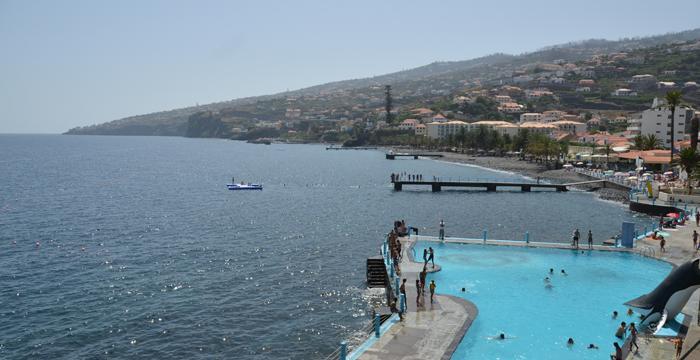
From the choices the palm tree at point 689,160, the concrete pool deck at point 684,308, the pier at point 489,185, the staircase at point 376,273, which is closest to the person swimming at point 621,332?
the concrete pool deck at point 684,308

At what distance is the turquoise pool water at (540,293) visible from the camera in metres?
24.7

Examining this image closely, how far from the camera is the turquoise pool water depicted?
24734mm

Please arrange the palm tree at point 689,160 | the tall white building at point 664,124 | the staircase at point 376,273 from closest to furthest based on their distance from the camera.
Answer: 1. the staircase at point 376,273
2. the palm tree at point 689,160
3. the tall white building at point 664,124

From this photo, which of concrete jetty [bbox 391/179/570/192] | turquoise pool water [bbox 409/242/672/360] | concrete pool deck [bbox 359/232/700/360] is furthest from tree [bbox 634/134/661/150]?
concrete pool deck [bbox 359/232/700/360]

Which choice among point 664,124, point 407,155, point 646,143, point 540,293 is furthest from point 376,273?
point 407,155

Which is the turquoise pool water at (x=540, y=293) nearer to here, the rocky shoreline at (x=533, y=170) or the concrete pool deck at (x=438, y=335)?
the concrete pool deck at (x=438, y=335)

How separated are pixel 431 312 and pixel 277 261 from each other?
2054 cm

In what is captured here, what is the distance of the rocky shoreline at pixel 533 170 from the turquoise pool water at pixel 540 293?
1715 inches

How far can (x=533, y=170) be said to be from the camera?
123 metres

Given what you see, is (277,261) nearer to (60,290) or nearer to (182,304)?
(182,304)

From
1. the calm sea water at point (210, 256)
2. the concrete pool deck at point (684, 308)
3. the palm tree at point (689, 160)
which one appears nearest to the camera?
the concrete pool deck at point (684, 308)

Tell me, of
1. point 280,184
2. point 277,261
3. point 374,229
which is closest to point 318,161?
point 280,184

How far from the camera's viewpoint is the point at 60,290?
37.1 meters

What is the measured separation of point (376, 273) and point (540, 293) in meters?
10.9
